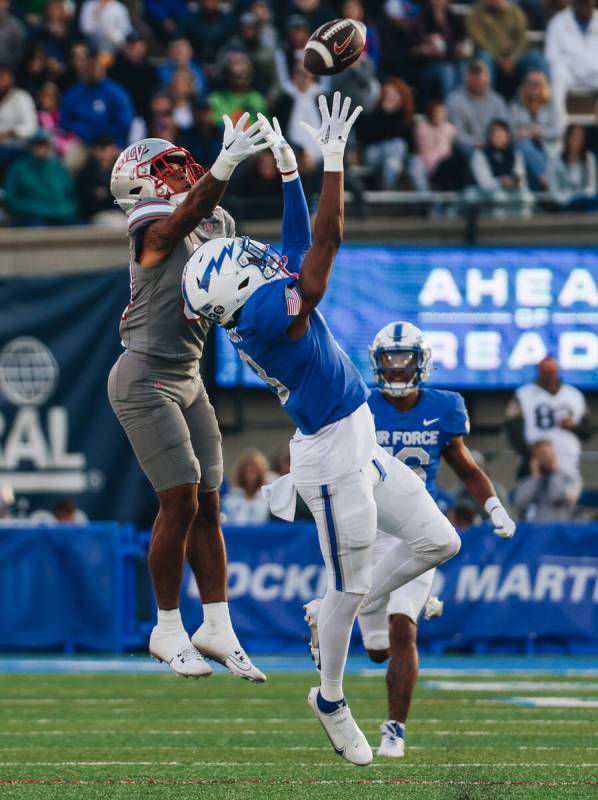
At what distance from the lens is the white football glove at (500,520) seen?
783cm

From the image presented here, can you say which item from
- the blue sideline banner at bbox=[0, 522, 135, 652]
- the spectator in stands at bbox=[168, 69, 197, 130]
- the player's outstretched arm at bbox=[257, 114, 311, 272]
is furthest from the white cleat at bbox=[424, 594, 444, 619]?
the spectator in stands at bbox=[168, 69, 197, 130]

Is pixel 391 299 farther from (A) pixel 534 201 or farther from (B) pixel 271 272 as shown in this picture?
(B) pixel 271 272

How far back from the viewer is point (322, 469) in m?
6.79

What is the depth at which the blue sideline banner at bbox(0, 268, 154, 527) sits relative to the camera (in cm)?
1503

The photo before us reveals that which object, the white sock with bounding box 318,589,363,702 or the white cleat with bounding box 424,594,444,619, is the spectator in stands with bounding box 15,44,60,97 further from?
the white sock with bounding box 318,589,363,702

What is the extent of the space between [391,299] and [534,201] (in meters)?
1.66

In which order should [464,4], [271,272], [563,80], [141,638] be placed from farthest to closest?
[464,4], [563,80], [141,638], [271,272]

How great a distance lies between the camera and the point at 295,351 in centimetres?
665

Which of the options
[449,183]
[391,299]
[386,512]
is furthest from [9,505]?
[386,512]

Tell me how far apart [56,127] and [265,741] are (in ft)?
27.9

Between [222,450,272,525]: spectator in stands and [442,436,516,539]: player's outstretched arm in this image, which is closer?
[442,436,516,539]: player's outstretched arm

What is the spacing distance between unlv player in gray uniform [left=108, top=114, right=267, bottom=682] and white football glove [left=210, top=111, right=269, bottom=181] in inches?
9.3

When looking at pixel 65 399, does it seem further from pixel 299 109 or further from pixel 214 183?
pixel 214 183

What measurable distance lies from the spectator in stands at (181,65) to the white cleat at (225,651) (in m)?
9.25
